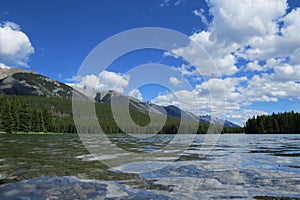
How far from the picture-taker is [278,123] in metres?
179

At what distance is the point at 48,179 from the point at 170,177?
5748mm

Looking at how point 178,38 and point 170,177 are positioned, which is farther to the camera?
point 178,38

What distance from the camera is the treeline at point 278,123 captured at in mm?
170125

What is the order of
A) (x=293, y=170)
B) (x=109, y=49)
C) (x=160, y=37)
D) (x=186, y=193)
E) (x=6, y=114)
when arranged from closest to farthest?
(x=186, y=193) → (x=293, y=170) → (x=109, y=49) → (x=160, y=37) → (x=6, y=114)

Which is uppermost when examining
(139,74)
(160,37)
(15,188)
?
(160,37)

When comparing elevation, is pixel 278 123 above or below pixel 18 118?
above

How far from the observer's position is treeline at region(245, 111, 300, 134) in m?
170

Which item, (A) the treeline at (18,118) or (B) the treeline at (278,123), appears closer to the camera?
(A) the treeline at (18,118)

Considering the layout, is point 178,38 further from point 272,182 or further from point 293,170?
point 272,182

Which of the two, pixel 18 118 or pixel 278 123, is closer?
pixel 18 118

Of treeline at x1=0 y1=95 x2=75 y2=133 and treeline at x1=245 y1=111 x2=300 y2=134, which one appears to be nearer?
treeline at x1=0 y1=95 x2=75 y2=133

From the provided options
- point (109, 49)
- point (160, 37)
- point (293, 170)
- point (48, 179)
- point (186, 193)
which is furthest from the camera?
point (160, 37)

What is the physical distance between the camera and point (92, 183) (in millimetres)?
11703

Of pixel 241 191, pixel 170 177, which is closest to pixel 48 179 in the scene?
pixel 170 177
